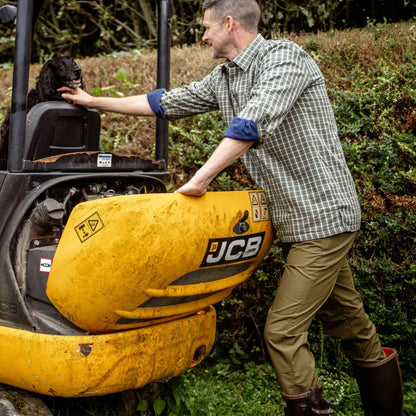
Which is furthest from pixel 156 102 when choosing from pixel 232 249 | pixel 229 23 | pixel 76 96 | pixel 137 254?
pixel 137 254

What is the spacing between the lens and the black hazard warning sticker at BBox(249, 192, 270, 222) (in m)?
2.57

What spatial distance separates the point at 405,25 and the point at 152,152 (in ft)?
9.32

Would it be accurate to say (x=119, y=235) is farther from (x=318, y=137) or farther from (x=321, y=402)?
(x=321, y=402)

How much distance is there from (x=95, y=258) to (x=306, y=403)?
1.22m

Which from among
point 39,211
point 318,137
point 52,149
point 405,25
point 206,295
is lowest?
point 206,295

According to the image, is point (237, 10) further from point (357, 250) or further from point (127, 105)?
point (357, 250)

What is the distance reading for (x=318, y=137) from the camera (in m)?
2.58

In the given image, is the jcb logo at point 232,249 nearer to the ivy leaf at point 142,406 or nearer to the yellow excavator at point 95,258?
the yellow excavator at point 95,258

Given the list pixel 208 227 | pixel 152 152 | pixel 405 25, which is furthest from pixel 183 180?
pixel 405 25

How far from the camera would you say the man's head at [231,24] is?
8.54ft

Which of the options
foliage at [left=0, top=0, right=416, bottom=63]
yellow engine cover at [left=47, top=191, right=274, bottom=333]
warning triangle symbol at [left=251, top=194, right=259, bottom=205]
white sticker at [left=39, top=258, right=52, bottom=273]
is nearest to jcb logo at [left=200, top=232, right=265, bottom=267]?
yellow engine cover at [left=47, top=191, right=274, bottom=333]

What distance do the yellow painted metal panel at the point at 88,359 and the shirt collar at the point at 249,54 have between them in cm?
130

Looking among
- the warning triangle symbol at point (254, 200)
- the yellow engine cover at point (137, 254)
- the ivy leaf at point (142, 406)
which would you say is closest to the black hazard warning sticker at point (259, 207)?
the warning triangle symbol at point (254, 200)

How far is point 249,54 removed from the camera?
2646 mm
